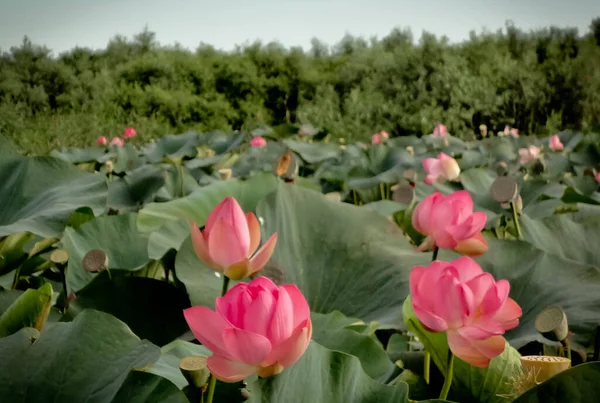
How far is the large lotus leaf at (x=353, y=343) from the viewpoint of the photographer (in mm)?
580

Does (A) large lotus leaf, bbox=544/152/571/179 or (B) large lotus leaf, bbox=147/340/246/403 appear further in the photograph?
(A) large lotus leaf, bbox=544/152/571/179

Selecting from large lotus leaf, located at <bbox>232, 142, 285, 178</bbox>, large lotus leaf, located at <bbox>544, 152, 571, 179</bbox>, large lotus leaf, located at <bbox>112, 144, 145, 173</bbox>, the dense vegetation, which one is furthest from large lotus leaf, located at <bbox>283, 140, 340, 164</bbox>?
the dense vegetation

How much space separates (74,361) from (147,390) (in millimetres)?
71

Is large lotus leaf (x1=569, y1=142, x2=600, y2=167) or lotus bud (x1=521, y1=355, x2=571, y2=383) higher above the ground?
lotus bud (x1=521, y1=355, x2=571, y2=383)

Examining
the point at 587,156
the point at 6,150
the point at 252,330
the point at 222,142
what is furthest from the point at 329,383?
the point at 222,142

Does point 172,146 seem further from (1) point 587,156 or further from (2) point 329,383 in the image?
(2) point 329,383

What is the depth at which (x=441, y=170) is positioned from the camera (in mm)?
1592

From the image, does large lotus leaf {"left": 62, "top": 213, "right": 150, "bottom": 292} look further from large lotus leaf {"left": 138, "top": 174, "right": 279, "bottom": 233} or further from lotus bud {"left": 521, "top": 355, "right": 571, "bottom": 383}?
Result: lotus bud {"left": 521, "top": 355, "right": 571, "bottom": 383}

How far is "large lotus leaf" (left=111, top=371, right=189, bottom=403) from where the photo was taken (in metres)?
0.42

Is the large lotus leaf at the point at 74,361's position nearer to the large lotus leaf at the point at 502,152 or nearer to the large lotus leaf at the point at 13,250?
the large lotus leaf at the point at 13,250

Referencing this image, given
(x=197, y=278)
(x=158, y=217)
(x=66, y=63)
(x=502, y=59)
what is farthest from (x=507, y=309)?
(x=66, y=63)

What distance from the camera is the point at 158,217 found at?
107cm

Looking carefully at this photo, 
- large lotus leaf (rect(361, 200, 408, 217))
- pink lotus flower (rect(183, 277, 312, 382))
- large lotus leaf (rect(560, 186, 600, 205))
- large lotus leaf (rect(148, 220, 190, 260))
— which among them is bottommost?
large lotus leaf (rect(560, 186, 600, 205))

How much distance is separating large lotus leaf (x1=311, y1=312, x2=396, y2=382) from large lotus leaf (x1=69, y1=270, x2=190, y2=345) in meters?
0.18
